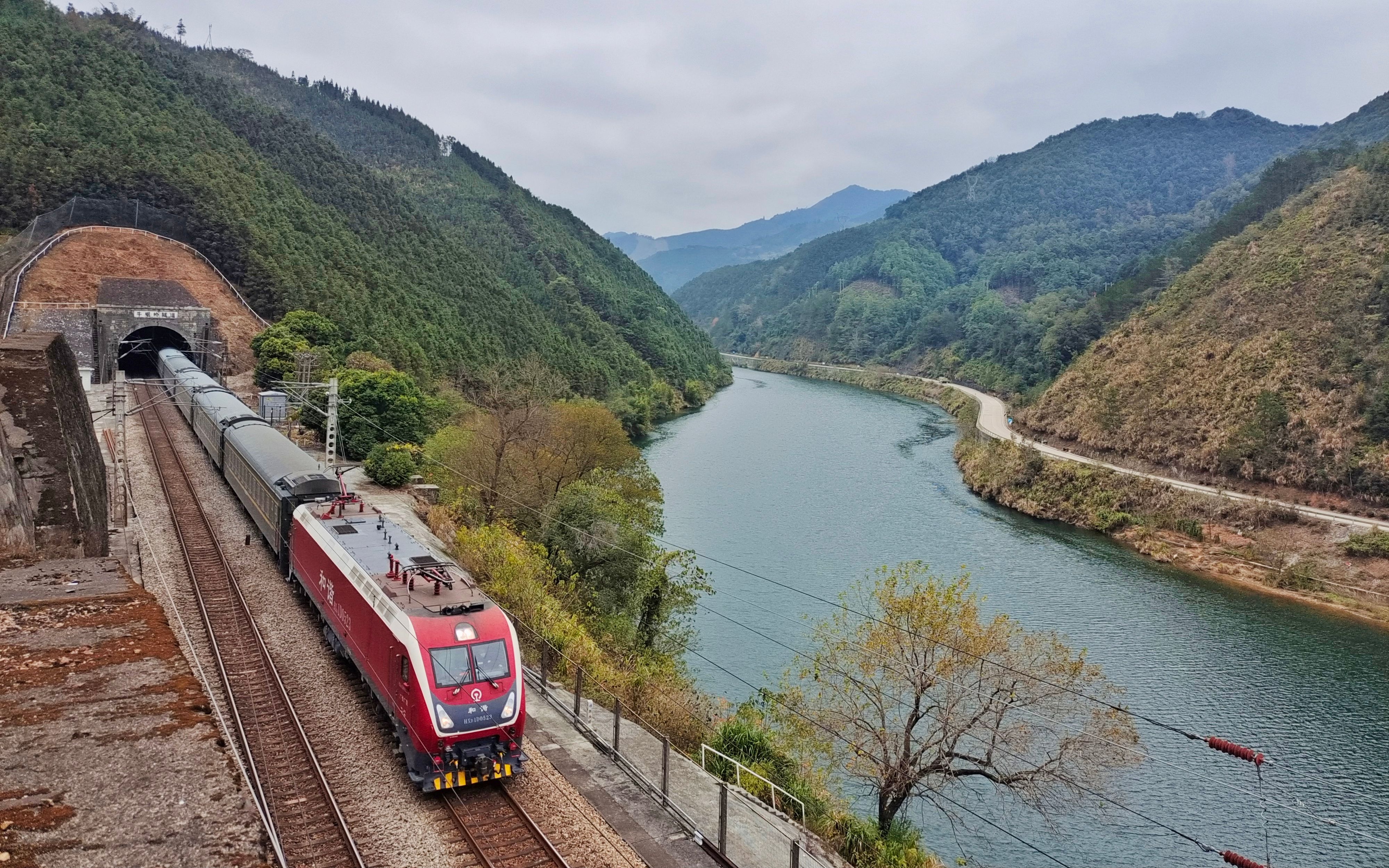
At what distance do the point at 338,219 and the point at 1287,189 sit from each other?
9176 cm

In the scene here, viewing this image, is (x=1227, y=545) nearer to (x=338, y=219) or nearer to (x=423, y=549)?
(x=423, y=549)

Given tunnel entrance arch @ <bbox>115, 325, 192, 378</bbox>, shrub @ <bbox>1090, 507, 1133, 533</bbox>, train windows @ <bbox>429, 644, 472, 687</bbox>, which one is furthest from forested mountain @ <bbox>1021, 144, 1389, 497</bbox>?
tunnel entrance arch @ <bbox>115, 325, 192, 378</bbox>

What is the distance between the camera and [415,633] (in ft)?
44.3

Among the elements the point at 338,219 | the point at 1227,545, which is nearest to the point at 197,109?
the point at 338,219

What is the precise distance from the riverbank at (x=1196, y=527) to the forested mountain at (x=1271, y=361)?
4.46 metres

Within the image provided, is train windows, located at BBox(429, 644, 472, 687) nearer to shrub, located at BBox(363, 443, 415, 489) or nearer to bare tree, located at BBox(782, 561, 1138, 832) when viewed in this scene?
bare tree, located at BBox(782, 561, 1138, 832)

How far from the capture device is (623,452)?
133ft

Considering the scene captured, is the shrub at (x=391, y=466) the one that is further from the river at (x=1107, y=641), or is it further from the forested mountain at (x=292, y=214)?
the forested mountain at (x=292, y=214)

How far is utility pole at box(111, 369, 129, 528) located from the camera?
25.4 meters

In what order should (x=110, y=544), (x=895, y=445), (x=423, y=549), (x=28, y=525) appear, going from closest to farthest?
(x=28, y=525) → (x=423, y=549) → (x=110, y=544) → (x=895, y=445)

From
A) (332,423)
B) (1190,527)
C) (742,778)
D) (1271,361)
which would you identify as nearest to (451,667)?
(742,778)

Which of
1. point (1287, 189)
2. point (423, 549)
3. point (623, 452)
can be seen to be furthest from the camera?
point (1287, 189)

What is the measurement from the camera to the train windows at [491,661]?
13.6 metres

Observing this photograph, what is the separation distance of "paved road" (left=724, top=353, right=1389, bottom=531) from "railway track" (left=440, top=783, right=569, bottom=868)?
48.9 m
